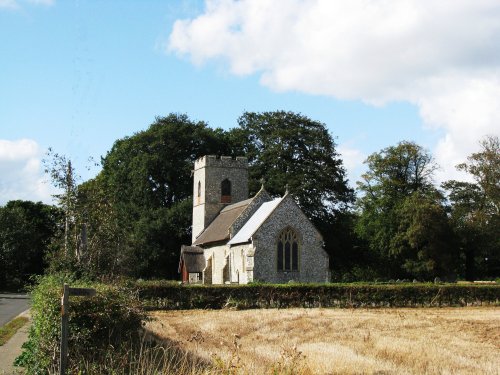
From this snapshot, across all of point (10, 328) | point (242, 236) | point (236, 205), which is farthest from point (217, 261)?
point (10, 328)

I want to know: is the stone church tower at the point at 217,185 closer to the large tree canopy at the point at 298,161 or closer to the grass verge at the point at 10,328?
the large tree canopy at the point at 298,161

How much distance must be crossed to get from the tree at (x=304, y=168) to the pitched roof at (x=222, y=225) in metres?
6.58

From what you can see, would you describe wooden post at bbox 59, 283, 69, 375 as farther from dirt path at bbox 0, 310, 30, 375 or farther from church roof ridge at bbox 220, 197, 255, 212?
church roof ridge at bbox 220, 197, 255, 212

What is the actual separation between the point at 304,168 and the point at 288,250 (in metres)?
14.8

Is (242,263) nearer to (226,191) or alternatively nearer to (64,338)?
(226,191)

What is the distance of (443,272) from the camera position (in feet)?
175

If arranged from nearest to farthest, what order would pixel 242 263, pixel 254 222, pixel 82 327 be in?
pixel 82 327
pixel 242 263
pixel 254 222

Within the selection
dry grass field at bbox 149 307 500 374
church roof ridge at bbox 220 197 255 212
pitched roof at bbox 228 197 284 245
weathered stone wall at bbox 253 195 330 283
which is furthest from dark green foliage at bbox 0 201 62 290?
dry grass field at bbox 149 307 500 374

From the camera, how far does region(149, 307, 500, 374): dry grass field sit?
12344 mm

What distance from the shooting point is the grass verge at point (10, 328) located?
55.2 feet

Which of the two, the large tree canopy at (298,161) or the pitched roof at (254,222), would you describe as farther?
the large tree canopy at (298,161)

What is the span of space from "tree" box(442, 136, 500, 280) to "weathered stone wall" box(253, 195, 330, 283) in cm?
1764

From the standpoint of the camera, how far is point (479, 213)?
54.3 meters

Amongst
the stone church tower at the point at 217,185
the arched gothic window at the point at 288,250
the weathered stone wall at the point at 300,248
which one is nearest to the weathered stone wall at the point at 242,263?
the weathered stone wall at the point at 300,248
